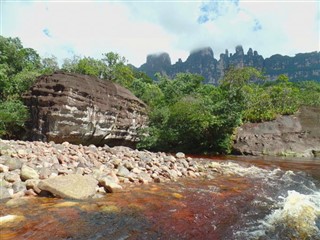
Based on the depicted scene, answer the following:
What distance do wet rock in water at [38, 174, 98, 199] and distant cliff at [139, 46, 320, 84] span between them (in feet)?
481

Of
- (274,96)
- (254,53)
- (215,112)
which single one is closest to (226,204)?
(215,112)

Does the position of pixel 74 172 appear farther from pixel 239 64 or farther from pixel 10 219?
pixel 239 64

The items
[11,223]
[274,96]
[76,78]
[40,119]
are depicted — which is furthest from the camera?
[274,96]

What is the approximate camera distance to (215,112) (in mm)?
24250

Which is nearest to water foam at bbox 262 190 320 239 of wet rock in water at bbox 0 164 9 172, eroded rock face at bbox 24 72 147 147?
wet rock in water at bbox 0 164 9 172

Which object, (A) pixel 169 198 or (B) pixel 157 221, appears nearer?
(B) pixel 157 221

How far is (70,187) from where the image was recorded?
22.3ft

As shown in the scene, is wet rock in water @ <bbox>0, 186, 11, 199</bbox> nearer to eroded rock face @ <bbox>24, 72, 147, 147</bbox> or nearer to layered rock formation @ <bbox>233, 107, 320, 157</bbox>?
eroded rock face @ <bbox>24, 72, 147, 147</bbox>

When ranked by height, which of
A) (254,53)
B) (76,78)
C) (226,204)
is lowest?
(226,204)

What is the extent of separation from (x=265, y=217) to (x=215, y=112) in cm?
1860

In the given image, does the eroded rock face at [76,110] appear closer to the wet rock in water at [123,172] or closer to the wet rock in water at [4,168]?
the wet rock in water at [123,172]

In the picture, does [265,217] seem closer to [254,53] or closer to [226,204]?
A: [226,204]

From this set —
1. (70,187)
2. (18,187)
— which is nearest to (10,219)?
(70,187)

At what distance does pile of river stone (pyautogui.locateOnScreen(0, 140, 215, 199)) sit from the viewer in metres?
6.79
